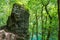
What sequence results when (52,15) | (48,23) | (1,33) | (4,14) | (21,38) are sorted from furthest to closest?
(4,14), (48,23), (52,15), (21,38), (1,33)

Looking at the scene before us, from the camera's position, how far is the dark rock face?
20.6m

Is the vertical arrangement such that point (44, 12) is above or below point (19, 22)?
above

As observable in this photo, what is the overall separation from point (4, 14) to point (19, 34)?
1405 centimetres

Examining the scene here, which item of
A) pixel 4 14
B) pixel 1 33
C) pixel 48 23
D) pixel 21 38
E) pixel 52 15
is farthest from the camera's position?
pixel 4 14

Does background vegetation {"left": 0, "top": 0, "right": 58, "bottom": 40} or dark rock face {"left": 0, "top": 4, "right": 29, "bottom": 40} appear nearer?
dark rock face {"left": 0, "top": 4, "right": 29, "bottom": 40}

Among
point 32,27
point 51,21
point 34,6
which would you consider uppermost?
point 34,6

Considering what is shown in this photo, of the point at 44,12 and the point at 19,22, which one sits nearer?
the point at 19,22

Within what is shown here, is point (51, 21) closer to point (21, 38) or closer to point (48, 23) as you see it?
point (48, 23)

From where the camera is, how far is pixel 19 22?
2094 cm

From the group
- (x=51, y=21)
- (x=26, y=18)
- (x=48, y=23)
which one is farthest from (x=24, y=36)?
(x=48, y=23)

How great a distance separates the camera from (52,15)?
26844 mm

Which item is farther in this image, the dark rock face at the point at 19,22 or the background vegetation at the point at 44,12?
the background vegetation at the point at 44,12

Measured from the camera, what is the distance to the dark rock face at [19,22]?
20.6 m

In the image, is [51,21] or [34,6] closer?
[51,21]
